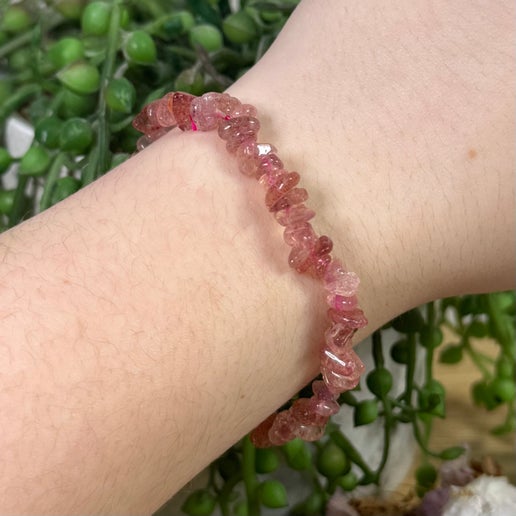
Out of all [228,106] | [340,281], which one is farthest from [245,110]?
[340,281]

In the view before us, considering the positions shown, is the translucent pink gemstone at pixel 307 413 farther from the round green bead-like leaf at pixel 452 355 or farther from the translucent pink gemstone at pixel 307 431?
the round green bead-like leaf at pixel 452 355

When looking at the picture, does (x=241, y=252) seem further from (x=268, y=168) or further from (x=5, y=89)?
(x=5, y=89)

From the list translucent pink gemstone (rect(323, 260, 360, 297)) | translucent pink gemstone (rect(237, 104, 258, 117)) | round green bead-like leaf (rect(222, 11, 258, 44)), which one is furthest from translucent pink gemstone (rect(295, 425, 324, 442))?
round green bead-like leaf (rect(222, 11, 258, 44))

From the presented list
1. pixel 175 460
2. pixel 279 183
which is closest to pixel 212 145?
pixel 279 183

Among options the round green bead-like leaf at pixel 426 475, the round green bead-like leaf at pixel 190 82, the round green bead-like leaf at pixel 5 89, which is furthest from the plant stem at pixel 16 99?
the round green bead-like leaf at pixel 426 475

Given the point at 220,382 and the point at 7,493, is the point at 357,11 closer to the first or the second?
the point at 220,382

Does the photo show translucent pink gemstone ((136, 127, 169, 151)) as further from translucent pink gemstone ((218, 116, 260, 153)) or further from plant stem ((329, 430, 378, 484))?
plant stem ((329, 430, 378, 484))

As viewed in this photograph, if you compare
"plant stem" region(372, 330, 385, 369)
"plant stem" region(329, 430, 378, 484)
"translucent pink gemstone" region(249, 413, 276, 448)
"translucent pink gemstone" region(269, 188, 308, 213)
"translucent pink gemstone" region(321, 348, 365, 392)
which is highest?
"translucent pink gemstone" region(269, 188, 308, 213)
